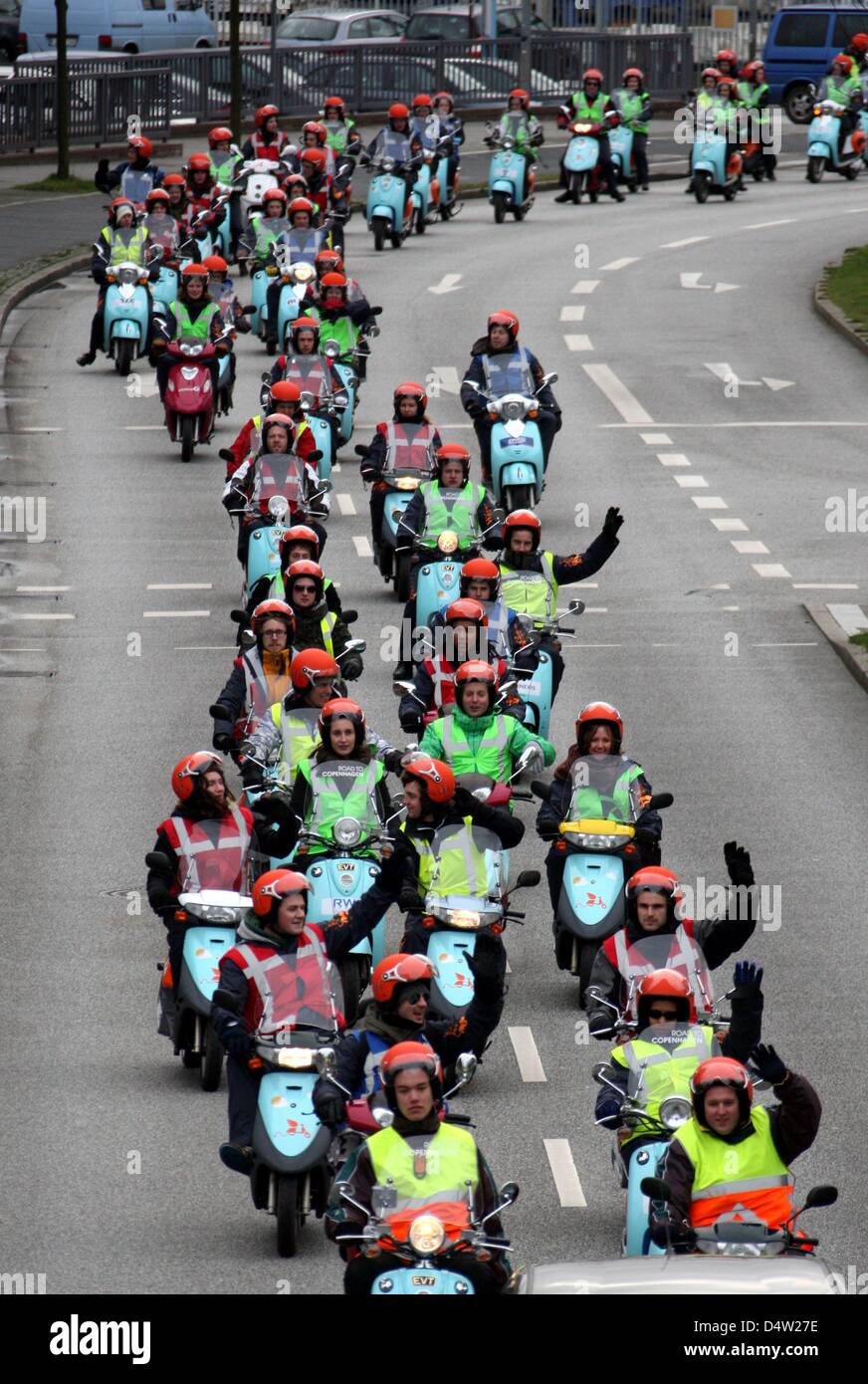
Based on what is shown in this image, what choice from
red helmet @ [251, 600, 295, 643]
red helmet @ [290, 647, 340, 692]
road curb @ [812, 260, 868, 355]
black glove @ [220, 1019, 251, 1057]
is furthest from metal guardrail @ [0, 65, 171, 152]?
black glove @ [220, 1019, 251, 1057]

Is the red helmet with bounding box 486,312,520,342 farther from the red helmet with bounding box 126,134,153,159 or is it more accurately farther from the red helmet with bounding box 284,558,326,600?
the red helmet with bounding box 126,134,153,159

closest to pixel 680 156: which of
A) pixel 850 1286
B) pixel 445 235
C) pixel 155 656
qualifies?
pixel 445 235

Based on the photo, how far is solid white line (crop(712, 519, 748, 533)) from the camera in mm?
27297

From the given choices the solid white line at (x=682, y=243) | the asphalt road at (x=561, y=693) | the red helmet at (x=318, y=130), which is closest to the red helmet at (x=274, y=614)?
the asphalt road at (x=561, y=693)

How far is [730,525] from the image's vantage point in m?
27.5

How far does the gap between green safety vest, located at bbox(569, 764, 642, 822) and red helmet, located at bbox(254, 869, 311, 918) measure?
10.2 ft

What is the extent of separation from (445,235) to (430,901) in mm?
32647

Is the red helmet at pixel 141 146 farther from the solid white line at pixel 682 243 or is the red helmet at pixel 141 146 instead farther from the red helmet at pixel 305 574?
the red helmet at pixel 305 574

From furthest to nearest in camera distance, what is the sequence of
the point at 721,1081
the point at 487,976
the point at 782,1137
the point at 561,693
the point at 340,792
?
1. the point at 561,693
2. the point at 340,792
3. the point at 487,976
4. the point at 782,1137
5. the point at 721,1081

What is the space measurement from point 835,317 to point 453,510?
1725 cm

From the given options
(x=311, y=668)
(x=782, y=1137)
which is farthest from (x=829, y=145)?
(x=782, y=1137)

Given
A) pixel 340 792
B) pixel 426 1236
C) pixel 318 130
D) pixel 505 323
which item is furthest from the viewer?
pixel 318 130

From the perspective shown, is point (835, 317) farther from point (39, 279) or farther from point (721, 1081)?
point (721, 1081)
